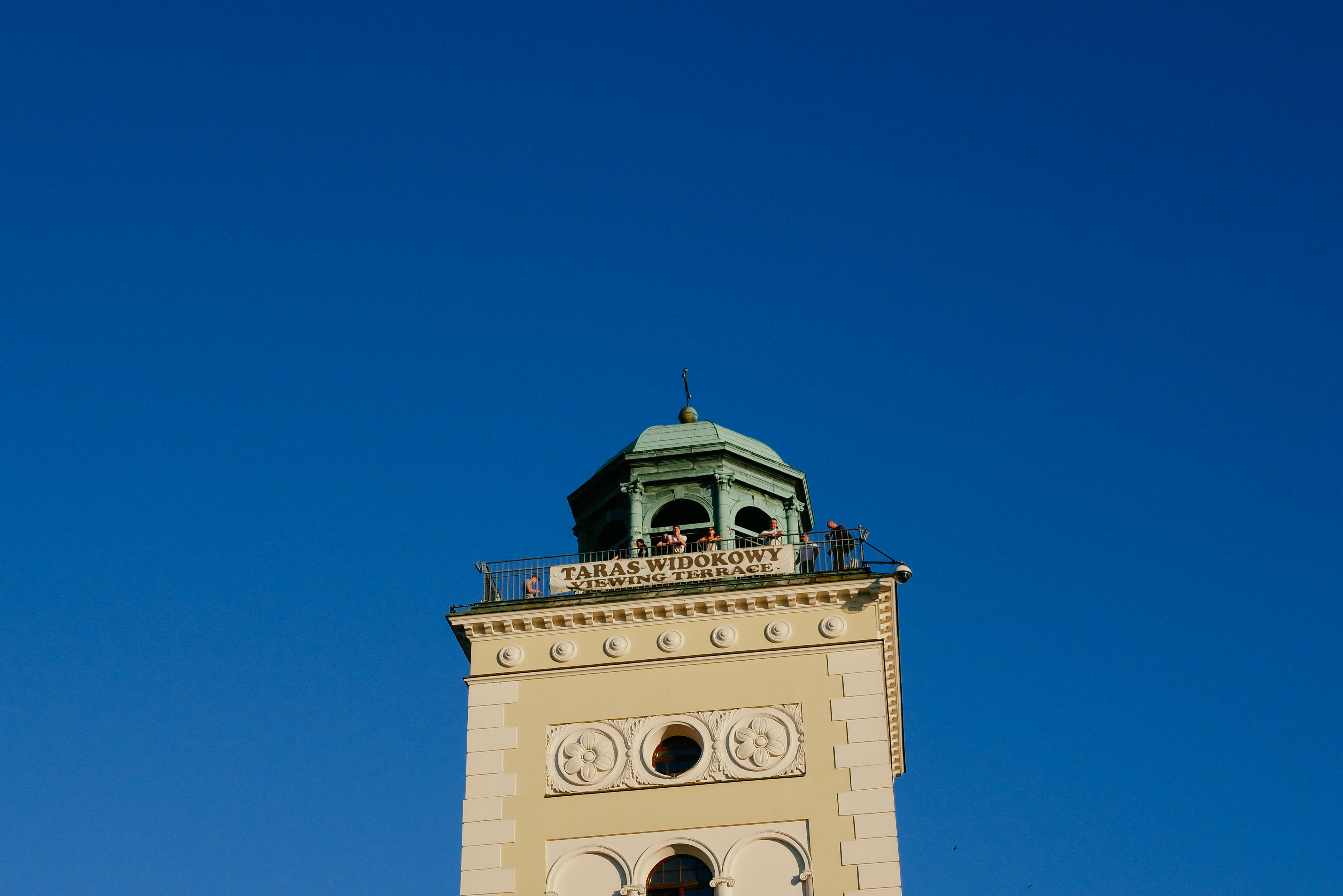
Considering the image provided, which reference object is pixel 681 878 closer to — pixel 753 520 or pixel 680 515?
pixel 680 515

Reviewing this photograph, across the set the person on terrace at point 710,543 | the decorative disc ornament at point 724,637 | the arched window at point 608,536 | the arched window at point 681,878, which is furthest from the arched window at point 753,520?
the arched window at point 681,878

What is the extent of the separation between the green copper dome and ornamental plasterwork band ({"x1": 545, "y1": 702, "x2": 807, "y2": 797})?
658 cm

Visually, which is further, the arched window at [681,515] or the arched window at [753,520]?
the arched window at [753,520]

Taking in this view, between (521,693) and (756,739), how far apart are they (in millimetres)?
4225

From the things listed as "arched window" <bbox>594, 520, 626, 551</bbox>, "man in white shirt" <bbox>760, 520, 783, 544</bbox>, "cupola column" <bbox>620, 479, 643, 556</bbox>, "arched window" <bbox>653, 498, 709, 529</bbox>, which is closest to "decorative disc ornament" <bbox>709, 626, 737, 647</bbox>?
"man in white shirt" <bbox>760, 520, 783, 544</bbox>

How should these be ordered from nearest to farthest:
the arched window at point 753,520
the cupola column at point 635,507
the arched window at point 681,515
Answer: the cupola column at point 635,507 < the arched window at point 681,515 < the arched window at point 753,520

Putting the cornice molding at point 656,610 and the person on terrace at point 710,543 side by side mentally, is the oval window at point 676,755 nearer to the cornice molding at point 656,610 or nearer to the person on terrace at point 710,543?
the cornice molding at point 656,610

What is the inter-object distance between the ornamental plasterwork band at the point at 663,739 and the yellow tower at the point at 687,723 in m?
0.03

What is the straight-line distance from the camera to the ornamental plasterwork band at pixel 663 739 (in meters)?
26.8

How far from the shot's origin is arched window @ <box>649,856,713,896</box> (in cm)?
2581

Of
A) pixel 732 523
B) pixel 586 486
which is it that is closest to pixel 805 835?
pixel 732 523

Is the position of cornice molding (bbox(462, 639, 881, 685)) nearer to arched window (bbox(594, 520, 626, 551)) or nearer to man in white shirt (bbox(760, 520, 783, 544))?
man in white shirt (bbox(760, 520, 783, 544))

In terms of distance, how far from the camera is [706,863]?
85.1 feet

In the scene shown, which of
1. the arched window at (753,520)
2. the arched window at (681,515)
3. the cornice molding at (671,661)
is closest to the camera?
the cornice molding at (671,661)
